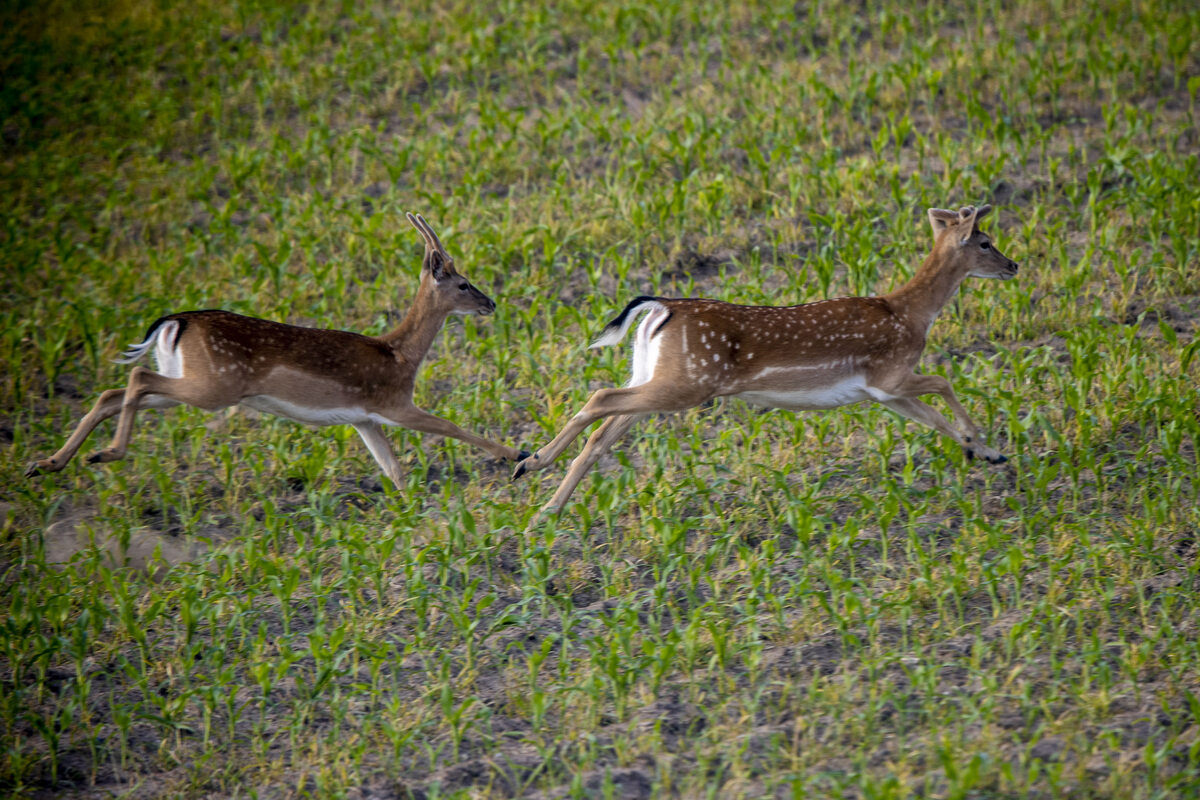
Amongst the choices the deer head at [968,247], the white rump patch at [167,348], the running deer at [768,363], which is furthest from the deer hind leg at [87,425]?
the deer head at [968,247]

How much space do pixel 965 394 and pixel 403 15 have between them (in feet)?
30.7

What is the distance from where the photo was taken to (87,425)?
23.2 feet

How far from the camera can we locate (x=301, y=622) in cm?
643

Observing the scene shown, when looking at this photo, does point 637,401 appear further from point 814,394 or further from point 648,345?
point 814,394

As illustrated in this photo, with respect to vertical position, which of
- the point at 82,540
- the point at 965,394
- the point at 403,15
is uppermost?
the point at 403,15

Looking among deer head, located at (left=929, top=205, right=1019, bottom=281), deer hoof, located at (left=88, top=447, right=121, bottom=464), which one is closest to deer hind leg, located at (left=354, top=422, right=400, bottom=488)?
deer hoof, located at (left=88, top=447, right=121, bottom=464)

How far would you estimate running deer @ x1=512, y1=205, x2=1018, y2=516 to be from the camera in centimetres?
687

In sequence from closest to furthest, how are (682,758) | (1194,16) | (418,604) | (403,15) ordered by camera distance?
(682,758)
(418,604)
(1194,16)
(403,15)

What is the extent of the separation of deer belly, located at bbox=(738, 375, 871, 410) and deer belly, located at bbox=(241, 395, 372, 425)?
2.20 meters

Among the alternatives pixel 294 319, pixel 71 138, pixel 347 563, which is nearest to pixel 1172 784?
pixel 347 563

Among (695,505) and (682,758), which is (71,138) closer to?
(695,505)

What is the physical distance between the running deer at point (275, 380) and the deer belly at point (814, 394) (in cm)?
148

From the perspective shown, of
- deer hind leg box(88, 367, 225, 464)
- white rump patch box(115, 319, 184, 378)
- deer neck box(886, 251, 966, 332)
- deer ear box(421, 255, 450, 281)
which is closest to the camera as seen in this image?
deer hind leg box(88, 367, 225, 464)

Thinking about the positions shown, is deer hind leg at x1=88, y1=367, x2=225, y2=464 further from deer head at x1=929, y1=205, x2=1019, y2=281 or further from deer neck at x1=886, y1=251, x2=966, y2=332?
deer head at x1=929, y1=205, x2=1019, y2=281
